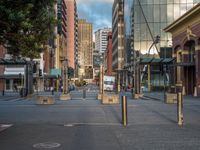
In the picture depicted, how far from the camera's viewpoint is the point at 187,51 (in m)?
52.5

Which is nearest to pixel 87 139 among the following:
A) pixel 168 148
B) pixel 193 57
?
pixel 168 148

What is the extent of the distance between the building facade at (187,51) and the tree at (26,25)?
3345 cm

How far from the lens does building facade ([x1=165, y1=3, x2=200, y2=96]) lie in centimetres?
4719

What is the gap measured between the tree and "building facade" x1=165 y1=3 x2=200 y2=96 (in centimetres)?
3345

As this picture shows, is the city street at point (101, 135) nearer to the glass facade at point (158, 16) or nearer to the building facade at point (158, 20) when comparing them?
the building facade at point (158, 20)

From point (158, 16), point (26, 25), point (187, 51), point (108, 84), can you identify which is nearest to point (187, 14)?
point (187, 51)

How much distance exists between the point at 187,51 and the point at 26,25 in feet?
141

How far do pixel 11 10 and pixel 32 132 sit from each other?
5.01 metres

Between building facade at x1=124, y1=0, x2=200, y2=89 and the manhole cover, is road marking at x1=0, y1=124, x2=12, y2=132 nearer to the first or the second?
the manhole cover

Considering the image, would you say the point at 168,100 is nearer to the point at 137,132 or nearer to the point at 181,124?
the point at 181,124

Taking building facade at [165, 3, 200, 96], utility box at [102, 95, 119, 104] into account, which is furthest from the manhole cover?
building facade at [165, 3, 200, 96]

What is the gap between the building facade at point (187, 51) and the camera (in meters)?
47.2

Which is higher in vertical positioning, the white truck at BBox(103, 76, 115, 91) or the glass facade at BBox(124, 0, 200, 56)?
the glass facade at BBox(124, 0, 200, 56)

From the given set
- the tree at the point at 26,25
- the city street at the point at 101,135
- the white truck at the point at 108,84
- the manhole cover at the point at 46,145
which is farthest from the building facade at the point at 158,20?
the manhole cover at the point at 46,145
